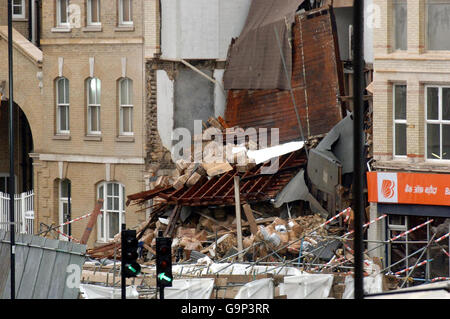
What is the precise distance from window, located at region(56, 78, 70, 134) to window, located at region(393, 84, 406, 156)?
14.6 m

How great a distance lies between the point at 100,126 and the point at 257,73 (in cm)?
648

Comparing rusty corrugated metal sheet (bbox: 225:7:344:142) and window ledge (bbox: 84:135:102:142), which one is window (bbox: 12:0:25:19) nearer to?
window ledge (bbox: 84:135:102:142)

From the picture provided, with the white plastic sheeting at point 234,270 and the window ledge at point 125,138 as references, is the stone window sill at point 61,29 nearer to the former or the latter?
the window ledge at point 125,138

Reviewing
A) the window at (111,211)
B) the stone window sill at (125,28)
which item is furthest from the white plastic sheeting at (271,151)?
the stone window sill at (125,28)

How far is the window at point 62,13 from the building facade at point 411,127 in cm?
1398

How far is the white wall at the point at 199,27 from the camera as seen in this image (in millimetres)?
42125

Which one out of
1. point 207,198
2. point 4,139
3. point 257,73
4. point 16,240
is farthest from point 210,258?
point 4,139

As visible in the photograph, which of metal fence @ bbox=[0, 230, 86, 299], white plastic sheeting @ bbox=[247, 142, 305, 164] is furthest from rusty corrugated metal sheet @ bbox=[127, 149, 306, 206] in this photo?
metal fence @ bbox=[0, 230, 86, 299]

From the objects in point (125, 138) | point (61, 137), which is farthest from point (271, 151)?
point (61, 137)

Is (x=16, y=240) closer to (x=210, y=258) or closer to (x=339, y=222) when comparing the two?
(x=210, y=258)

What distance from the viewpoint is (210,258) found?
34.4 m

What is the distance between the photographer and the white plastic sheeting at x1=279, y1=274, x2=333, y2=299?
27953 mm

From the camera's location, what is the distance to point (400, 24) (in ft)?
112

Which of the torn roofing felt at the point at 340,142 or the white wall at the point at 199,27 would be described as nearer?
the torn roofing felt at the point at 340,142
